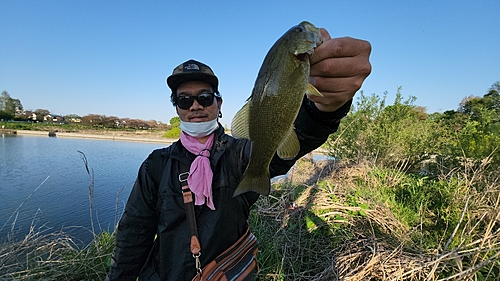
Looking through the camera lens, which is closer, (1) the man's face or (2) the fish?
(2) the fish

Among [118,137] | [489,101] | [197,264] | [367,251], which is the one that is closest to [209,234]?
[197,264]

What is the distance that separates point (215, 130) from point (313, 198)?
154 inches

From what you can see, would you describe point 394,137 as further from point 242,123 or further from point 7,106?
point 7,106

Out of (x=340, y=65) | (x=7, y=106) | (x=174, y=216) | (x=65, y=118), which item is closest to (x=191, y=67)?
(x=174, y=216)

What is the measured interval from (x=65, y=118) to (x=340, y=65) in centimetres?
7432

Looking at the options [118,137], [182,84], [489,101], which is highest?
[489,101]

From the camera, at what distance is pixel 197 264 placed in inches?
77.3

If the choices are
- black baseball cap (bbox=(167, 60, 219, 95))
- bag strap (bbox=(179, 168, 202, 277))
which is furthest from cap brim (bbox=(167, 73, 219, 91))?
bag strap (bbox=(179, 168, 202, 277))

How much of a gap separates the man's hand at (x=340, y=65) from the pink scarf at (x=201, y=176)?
111 cm

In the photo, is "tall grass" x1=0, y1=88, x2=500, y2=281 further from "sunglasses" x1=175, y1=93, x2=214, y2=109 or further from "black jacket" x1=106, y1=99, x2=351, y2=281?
"sunglasses" x1=175, y1=93, x2=214, y2=109

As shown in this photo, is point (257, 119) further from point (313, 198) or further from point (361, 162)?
point (361, 162)

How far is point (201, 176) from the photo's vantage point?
2.08 metres

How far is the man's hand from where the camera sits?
51.4 inches

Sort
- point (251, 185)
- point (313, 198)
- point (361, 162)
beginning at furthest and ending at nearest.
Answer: point (361, 162) < point (313, 198) < point (251, 185)
